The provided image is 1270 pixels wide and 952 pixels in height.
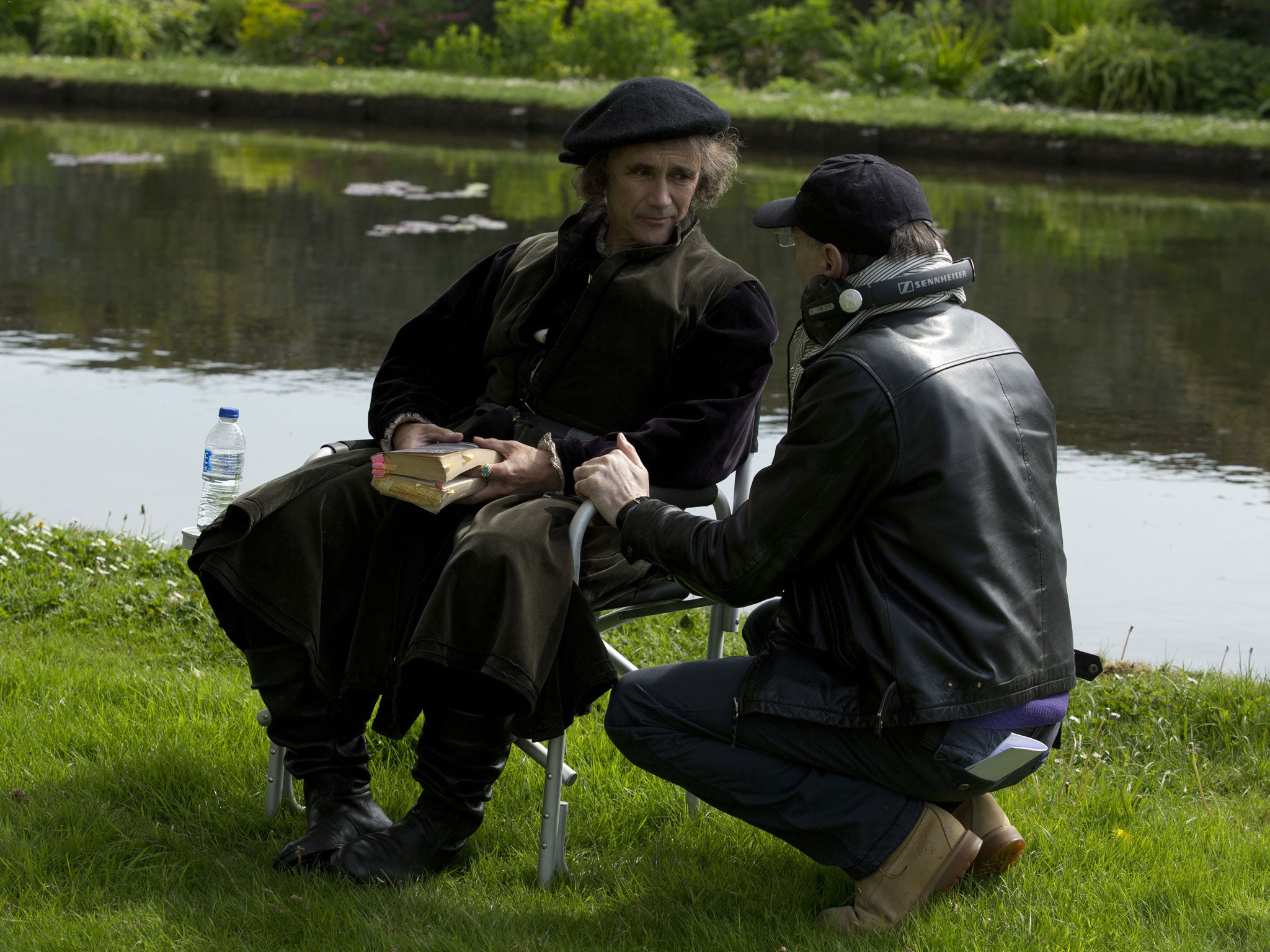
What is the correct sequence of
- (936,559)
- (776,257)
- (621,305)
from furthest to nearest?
(776,257) → (621,305) → (936,559)

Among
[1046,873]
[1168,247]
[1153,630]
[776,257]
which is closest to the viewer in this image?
[1046,873]

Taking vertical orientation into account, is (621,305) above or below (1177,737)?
above

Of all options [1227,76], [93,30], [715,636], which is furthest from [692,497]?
[93,30]

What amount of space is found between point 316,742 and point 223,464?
123 centimetres

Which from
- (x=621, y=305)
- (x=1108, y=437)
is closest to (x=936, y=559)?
(x=621, y=305)

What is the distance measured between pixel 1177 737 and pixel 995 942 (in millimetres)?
1270

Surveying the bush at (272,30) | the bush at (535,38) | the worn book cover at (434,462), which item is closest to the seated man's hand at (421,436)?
the worn book cover at (434,462)

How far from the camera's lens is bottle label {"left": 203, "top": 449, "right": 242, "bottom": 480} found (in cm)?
384

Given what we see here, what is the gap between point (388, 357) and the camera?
360 centimetres

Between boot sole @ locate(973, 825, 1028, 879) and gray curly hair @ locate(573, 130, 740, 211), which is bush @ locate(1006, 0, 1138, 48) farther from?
boot sole @ locate(973, 825, 1028, 879)

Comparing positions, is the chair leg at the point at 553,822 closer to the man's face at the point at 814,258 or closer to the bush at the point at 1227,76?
the man's face at the point at 814,258

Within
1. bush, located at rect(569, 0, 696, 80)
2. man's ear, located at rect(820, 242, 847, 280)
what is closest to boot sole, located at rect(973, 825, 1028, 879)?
man's ear, located at rect(820, 242, 847, 280)

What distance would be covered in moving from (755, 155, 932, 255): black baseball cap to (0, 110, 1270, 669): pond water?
90.4 inches

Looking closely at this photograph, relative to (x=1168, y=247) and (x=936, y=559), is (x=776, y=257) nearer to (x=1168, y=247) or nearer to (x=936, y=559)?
(x=1168, y=247)
